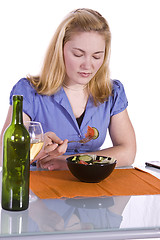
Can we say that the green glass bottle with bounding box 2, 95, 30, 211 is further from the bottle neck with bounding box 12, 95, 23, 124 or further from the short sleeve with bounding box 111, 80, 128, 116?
the short sleeve with bounding box 111, 80, 128, 116

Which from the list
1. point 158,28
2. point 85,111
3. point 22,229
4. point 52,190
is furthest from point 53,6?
point 22,229

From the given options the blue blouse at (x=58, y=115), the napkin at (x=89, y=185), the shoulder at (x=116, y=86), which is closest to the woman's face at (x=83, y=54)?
the blue blouse at (x=58, y=115)

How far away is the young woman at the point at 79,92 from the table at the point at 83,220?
67 cm

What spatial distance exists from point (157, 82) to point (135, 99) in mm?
345

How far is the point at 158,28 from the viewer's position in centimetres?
421

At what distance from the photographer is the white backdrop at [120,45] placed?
3.93 metres

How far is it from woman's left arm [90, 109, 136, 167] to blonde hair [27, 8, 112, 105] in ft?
0.53

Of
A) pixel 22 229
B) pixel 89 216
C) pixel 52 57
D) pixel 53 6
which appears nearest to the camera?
pixel 22 229

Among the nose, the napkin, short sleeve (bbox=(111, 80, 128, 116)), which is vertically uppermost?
the nose

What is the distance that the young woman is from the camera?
1904 mm

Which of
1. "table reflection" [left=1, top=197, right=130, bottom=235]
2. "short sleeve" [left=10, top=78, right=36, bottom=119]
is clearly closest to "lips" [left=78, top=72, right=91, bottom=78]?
"short sleeve" [left=10, top=78, right=36, bottom=119]

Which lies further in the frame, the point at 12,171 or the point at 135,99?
the point at 135,99

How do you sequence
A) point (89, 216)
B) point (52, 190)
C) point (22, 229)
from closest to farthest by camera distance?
point (22, 229), point (89, 216), point (52, 190)

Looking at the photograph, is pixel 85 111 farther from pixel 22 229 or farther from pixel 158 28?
pixel 158 28
